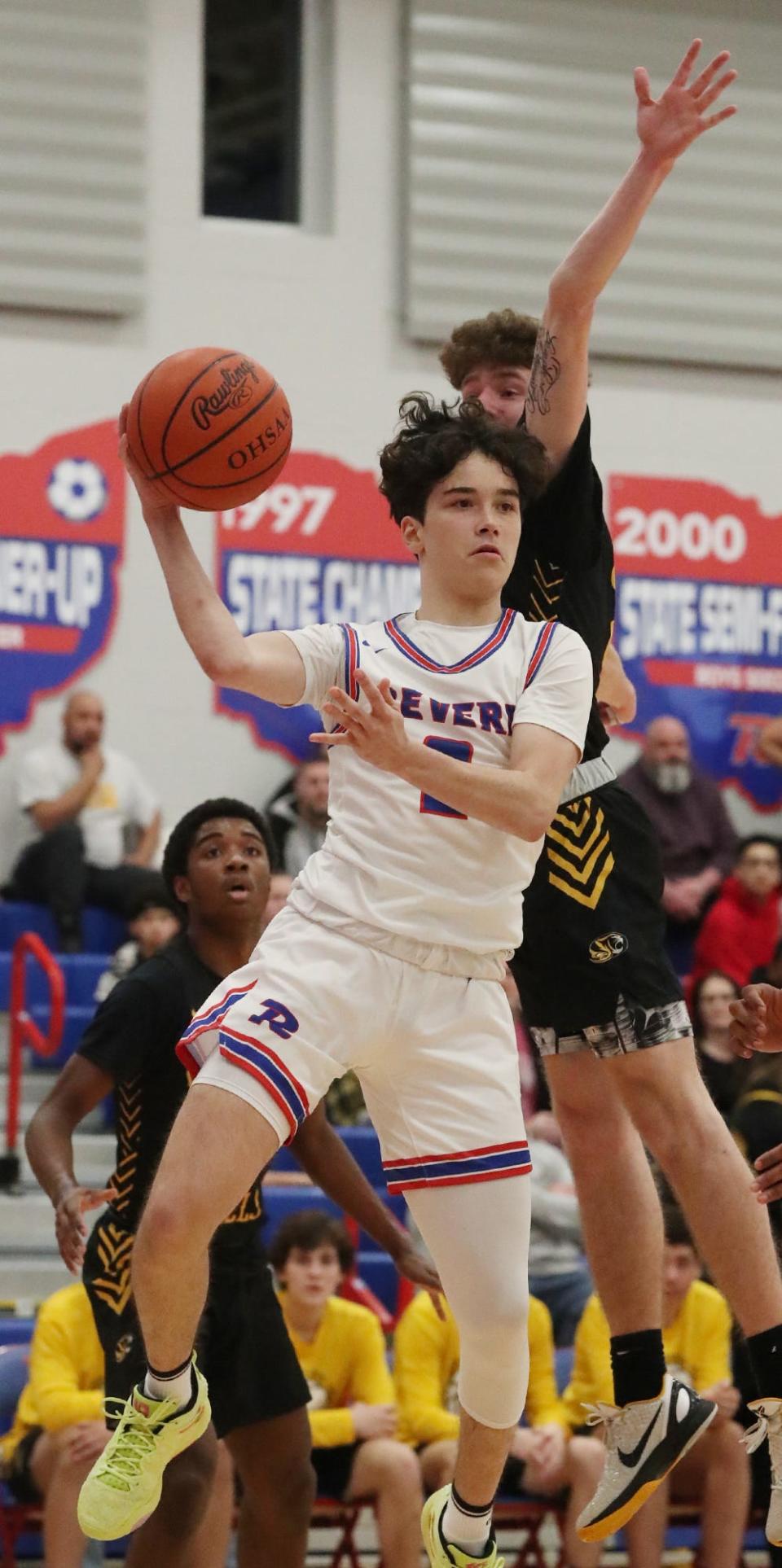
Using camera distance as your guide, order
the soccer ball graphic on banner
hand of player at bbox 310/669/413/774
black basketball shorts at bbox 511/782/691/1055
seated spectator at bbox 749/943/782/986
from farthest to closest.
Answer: the soccer ball graphic on banner, seated spectator at bbox 749/943/782/986, black basketball shorts at bbox 511/782/691/1055, hand of player at bbox 310/669/413/774

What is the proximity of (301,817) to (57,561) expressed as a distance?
2.03 metres

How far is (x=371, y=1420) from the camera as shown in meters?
7.70

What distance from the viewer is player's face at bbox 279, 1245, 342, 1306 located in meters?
7.79

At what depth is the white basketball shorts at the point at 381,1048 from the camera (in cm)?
412

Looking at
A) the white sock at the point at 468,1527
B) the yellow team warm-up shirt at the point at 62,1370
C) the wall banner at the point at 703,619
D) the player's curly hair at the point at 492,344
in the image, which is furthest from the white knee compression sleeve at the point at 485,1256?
the wall banner at the point at 703,619

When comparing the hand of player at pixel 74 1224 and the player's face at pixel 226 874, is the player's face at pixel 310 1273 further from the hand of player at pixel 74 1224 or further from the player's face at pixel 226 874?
the hand of player at pixel 74 1224

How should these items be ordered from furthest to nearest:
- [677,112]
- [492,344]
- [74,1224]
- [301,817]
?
[301,817] → [74,1224] → [492,344] → [677,112]

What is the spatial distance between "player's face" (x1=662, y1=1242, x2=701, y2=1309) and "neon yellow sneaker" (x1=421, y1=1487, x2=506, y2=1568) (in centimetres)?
354

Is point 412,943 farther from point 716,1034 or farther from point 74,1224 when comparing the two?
point 716,1034

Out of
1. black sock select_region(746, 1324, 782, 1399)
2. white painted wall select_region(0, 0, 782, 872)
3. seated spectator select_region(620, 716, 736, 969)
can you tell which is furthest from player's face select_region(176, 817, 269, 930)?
seated spectator select_region(620, 716, 736, 969)

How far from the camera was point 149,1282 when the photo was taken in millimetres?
4066

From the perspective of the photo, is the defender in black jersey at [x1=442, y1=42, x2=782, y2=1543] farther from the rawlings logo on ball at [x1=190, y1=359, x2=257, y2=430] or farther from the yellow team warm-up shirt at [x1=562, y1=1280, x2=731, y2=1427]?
the yellow team warm-up shirt at [x1=562, y1=1280, x2=731, y2=1427]

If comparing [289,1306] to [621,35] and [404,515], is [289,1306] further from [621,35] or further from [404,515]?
[621,35]

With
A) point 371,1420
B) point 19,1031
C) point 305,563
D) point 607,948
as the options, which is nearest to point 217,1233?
point 607,948
